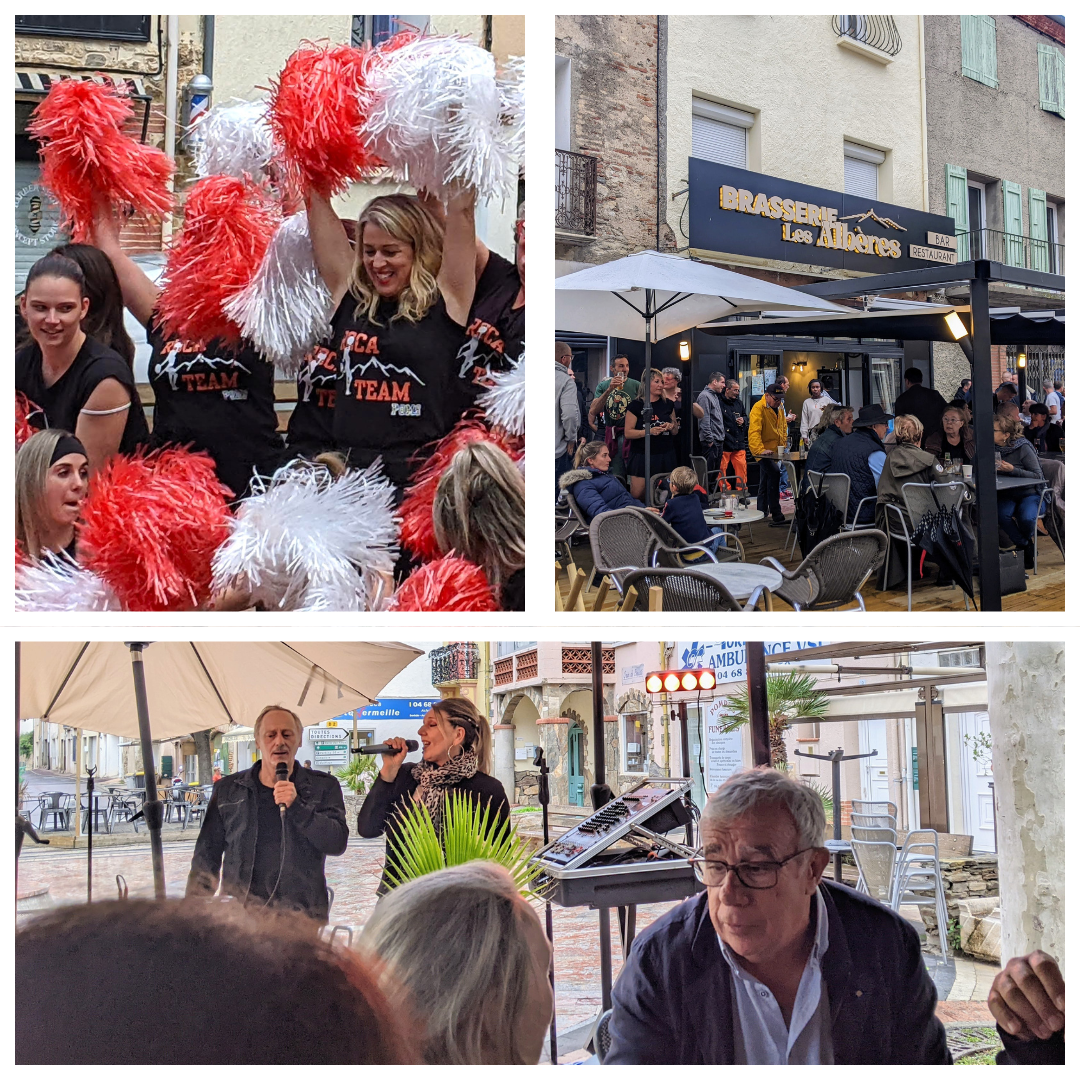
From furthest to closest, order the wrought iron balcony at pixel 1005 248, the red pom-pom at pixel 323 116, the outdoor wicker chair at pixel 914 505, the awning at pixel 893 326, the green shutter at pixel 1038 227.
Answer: the awning at pixel 893 326
the outdoor wicker chair at pixel 914 505
the wrought iron balcony at pixel 1005 248
the green shutter at pixel 1038 227
the red pom-pom at pixel 323 116

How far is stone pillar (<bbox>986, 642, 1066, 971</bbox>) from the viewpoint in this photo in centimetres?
217

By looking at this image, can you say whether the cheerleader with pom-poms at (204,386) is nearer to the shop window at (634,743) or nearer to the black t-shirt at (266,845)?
the black t-shirt at (266,845)

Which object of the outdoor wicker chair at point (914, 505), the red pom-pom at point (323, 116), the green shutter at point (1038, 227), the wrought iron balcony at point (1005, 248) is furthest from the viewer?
the outdoor wicker chair at point (914, 505)

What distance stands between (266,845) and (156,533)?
731 millimetres

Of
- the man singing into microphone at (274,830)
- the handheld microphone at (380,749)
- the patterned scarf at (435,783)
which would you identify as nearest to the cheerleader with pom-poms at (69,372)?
the man singing into microphone at (274,830)

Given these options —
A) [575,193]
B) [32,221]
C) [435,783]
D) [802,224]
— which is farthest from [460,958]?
[802,224]

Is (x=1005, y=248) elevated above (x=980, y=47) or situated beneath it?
situated beneath

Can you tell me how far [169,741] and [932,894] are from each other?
5.60 feet

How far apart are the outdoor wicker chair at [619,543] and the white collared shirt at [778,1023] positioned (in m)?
0.91

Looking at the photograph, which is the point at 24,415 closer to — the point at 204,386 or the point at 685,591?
the point at 204,386

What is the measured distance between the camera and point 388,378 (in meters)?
2.19

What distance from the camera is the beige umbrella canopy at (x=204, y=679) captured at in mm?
2152
